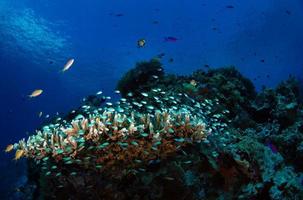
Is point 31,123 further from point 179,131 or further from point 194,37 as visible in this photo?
point 179,131

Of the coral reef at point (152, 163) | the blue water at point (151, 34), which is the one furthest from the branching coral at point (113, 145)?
the blue water at point (151, 34)

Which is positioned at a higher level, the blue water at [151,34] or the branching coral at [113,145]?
the blue water at [151,34]

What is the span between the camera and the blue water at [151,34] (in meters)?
47.1

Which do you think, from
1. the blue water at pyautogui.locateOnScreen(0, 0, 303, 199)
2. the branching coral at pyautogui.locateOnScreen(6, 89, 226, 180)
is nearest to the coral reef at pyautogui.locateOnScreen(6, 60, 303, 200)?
the branching coral at pyautogui.locateOnScreen(6, 89, 226, 180)

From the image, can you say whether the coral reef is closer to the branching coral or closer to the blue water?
the branching coral

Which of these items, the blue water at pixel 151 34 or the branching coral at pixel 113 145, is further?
the blue water at pixel 151 34

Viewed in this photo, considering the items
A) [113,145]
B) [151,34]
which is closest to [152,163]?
[113,145]

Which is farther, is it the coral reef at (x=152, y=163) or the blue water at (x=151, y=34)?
the blue water at (x=151, y=34)

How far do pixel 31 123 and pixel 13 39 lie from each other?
4631 cm

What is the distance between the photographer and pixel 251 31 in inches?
1976

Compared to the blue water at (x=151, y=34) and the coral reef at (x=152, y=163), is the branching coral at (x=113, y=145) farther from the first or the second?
the blue water at (x=151, y=34)

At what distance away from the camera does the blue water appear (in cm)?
4712

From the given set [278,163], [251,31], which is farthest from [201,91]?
[251,31]

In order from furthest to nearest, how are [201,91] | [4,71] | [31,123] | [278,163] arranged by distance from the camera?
[31,123] → [4,71] → [201,91] → [278,163]
